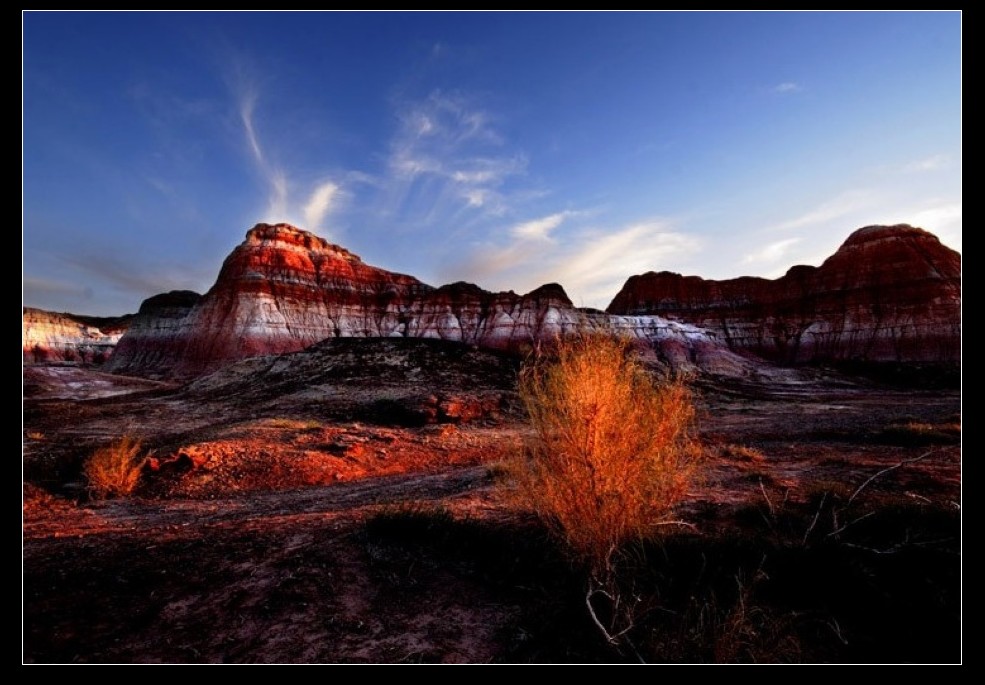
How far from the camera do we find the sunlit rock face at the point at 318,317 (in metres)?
50.5

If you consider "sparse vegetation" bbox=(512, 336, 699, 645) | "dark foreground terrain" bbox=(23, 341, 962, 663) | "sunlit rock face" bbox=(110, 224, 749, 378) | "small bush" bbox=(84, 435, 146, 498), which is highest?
"sunlit rock face" bbox=(110, 224, 749, 378)

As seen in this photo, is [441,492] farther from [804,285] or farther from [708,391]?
[804,285]

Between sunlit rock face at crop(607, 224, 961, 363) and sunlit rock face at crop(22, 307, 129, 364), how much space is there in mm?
102403

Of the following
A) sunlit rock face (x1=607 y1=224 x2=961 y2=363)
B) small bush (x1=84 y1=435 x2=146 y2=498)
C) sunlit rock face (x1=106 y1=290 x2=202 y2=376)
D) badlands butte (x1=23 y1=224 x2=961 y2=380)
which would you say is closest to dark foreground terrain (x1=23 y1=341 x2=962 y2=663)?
small bush (x1=84 y1=435 x2=146 y2=498)

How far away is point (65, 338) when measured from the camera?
76750 mm

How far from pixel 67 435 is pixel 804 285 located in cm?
8007

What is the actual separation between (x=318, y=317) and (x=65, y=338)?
192 feet

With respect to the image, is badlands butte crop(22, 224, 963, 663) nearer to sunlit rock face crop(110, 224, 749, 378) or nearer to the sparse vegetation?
the sparse vegetation

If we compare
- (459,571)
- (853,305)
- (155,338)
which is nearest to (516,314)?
(853,305)

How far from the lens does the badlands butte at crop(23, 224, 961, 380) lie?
5044 cm

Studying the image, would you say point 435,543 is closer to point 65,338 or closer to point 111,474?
point 111,474
